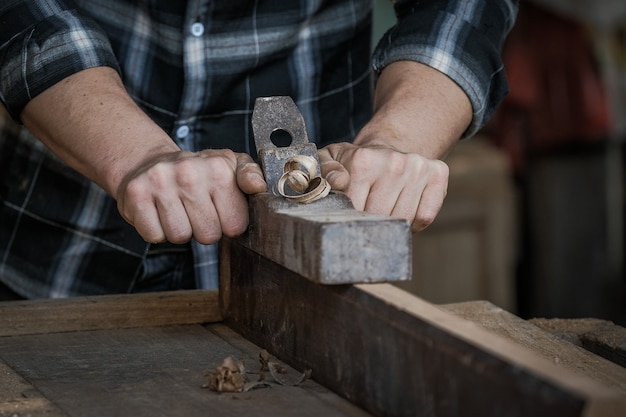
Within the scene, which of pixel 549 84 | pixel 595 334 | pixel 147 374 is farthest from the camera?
pixel 549 84

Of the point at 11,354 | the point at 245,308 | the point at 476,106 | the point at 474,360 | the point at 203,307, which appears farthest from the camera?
the point at 476,106

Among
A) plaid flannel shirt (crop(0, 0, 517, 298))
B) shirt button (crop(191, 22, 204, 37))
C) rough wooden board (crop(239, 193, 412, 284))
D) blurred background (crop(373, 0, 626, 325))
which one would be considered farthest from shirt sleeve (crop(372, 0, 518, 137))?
blurred background (crop(373, 0, 626, 325))

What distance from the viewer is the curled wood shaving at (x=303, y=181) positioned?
4.84 ft

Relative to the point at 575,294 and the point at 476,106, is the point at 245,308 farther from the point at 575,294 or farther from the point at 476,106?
the point at 575,294

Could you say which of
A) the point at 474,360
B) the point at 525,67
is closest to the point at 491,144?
the point at 525,67

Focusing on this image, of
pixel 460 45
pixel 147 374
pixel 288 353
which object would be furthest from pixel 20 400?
pixel 460 45

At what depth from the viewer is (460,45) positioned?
2.01 metres

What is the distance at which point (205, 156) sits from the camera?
159 cm

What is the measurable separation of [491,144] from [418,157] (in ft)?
10.5

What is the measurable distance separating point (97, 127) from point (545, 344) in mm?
755

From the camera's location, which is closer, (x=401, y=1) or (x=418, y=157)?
(x=418, y=157)

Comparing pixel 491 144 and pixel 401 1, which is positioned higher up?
pixel 401 1

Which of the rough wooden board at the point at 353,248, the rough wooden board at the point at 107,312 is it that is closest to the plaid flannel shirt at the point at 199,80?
the rough wooden board at the point at 107,312

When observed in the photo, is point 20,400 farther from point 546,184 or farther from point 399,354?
point 546,184
